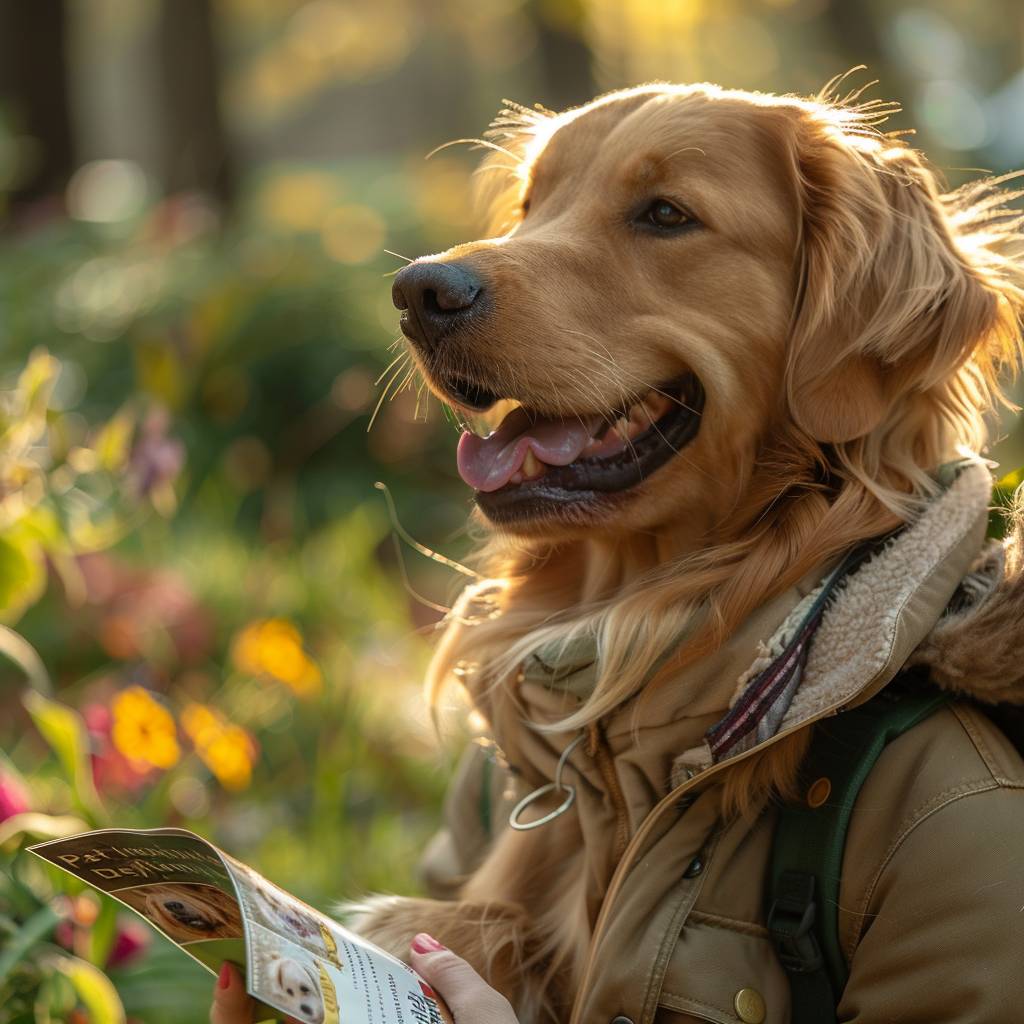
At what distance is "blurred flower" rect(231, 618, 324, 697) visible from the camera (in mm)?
3916

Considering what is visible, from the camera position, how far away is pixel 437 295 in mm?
2254

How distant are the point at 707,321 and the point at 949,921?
112cm

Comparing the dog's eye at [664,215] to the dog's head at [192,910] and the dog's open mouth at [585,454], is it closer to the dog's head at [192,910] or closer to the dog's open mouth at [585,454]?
the dog's open mouth at [585,454]

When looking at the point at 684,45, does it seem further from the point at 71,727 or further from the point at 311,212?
the point at 71,727

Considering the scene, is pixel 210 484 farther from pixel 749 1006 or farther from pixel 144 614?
pixel 749 1006

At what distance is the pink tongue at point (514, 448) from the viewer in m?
2.41

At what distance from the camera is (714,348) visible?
2.34 m

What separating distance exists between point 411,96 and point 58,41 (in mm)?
29425

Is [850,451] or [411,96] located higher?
[850,451]

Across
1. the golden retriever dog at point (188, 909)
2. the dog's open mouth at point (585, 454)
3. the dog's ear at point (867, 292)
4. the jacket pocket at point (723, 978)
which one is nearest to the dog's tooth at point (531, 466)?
the dog's open mouth at point (585, 454)

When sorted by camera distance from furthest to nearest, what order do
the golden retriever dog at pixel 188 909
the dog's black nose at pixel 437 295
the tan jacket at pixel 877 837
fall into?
the dog's black nose at pixel 437 295 → the tan jacket at pixel 877 837 → the golden retriever dog at pixel 188 909

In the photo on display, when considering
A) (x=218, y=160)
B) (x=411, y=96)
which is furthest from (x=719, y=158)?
(x=411, y=96)

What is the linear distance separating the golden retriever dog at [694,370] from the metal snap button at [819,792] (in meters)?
0.10

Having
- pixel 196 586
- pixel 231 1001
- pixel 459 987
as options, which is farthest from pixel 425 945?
pixel 196 586
